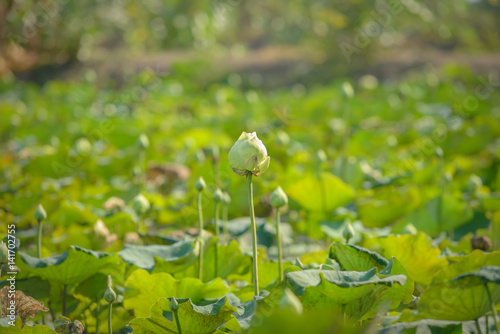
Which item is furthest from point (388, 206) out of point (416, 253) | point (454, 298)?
point (454, 298)

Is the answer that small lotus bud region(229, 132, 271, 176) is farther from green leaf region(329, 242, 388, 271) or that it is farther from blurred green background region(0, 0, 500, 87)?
blurred green background region(0, 0, 500, 87)

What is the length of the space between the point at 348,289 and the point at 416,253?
1.03 ft

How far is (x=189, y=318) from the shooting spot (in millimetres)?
861

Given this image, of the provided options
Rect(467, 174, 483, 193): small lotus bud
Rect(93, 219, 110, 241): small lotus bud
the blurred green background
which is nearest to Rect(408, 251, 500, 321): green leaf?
Rect(93, 219, 110, 241): small lotus bud

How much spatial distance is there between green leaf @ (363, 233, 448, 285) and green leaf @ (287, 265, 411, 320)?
18 cm

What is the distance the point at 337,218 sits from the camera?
1.57m

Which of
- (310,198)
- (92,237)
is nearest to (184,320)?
(92,237)

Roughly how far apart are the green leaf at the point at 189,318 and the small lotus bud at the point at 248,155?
217 mm

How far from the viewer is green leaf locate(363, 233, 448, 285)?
3.34 feet

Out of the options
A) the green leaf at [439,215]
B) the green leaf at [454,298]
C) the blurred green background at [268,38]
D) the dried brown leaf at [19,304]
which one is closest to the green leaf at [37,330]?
the dried brown leaf at [19,304]

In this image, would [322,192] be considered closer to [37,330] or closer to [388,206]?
[388,206]

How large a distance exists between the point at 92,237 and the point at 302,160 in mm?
1070

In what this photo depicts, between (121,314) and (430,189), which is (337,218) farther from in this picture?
(121,314)

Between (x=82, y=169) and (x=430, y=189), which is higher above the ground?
(x=430, y=189)
